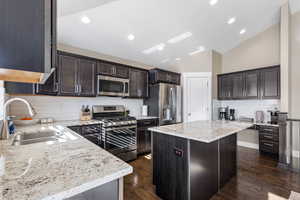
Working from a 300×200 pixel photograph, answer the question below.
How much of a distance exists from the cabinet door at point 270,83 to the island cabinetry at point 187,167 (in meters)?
2.60

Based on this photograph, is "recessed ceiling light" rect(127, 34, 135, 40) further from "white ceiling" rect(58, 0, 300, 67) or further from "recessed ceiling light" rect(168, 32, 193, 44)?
"recessed ceiling light" rect(168, 32, 193, 44)

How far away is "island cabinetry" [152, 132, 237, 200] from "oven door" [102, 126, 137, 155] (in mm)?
1164

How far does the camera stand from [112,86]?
3270mm

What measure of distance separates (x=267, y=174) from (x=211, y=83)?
273cm

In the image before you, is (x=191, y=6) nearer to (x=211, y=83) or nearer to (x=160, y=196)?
(x=211, y=83)

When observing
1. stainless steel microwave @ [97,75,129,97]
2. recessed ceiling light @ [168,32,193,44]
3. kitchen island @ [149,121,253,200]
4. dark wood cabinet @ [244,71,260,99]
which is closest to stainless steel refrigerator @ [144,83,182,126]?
stainless steel microwave @ [97,75,129,97]

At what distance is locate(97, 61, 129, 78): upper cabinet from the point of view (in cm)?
311

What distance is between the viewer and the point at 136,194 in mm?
2027

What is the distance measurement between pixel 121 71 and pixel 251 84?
148 inches

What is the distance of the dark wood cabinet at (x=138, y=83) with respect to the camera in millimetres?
3672

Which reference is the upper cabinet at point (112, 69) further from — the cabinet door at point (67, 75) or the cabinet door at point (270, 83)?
the cabinet door at point (270, 83)

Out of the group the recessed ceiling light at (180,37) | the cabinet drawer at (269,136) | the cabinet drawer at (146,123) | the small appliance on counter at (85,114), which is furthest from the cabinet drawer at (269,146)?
the small appliance on counter at (85,114)

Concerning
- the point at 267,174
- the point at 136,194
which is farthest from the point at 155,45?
the point at 267,174

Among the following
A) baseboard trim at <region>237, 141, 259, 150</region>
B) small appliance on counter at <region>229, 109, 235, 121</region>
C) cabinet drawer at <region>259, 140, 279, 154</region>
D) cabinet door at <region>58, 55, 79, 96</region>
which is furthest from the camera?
small appliance on counter at <region>229, 109, 235, 121</region>
